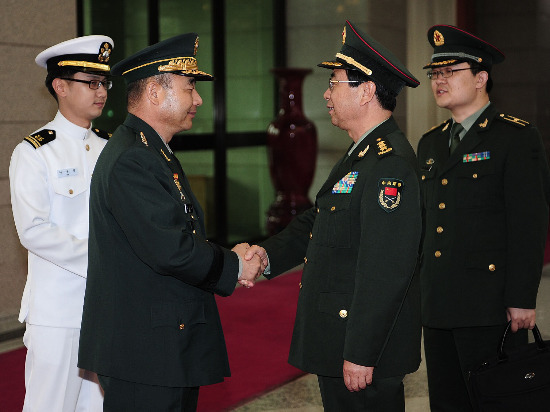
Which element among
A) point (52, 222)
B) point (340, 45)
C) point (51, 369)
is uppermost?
point (340, 45)

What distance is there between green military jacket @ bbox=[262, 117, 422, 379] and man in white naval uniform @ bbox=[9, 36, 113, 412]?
80 centimetres

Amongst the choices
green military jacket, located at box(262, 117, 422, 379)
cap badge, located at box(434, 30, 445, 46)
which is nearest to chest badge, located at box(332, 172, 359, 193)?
green military jacket, located at box(262, 117, 422, 379)

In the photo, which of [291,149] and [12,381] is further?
[291,149]

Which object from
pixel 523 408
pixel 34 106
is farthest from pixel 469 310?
pixel 34 106

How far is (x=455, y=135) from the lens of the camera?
296 cm

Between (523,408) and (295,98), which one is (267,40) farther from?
(523,408)

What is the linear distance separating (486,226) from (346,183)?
713mm

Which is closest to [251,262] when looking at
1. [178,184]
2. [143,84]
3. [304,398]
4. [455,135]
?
[178,184]

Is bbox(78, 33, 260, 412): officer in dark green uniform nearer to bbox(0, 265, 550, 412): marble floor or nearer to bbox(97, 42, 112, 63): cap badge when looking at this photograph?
bbox(97, 42, 112, 63): cap badge

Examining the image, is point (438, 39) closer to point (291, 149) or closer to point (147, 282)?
point (147, 282)

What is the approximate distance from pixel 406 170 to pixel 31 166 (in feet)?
4.16

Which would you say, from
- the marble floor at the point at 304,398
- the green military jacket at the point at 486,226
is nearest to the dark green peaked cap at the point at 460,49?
the green military jacket at the point at 486,226

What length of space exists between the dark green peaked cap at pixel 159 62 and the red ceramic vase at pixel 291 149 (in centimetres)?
493

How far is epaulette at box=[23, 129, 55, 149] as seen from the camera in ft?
9.02
